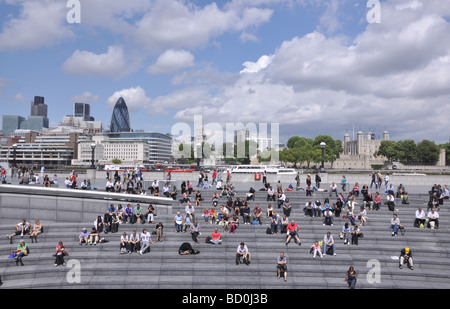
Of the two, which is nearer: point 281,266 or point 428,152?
point 281,266

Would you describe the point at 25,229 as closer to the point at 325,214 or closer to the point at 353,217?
the point at 325,214

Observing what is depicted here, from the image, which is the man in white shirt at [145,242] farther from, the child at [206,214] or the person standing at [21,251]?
the person standing at [21,251]

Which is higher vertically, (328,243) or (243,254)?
(328,243)

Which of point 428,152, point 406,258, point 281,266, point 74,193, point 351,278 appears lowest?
point 351,278

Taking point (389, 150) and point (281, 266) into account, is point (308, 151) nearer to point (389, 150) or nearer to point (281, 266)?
point (389, 150)

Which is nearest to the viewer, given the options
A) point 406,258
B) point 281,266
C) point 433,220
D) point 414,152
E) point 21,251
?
point 281,266

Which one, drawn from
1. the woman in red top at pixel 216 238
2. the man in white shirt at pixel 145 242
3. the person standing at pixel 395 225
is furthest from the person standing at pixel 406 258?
the man in white shirt at pixel 145 242

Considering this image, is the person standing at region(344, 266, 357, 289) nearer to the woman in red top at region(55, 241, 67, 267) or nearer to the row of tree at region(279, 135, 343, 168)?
the woman in red top at region(55, 241, 67, 267)

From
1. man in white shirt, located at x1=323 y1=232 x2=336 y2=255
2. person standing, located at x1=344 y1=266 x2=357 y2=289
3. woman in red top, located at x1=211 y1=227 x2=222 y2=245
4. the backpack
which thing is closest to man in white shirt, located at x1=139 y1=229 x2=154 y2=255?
woman in red top, located at x1=211 y1=227 x2=222 y2=245

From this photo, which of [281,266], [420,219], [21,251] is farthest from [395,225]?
[21,251]

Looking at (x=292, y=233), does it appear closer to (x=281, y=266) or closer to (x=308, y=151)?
(x=281, y=266)

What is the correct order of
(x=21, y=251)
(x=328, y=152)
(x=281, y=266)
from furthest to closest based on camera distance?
(x=328, y=152) < (x=21, y=251) < (x=281, y=266)
